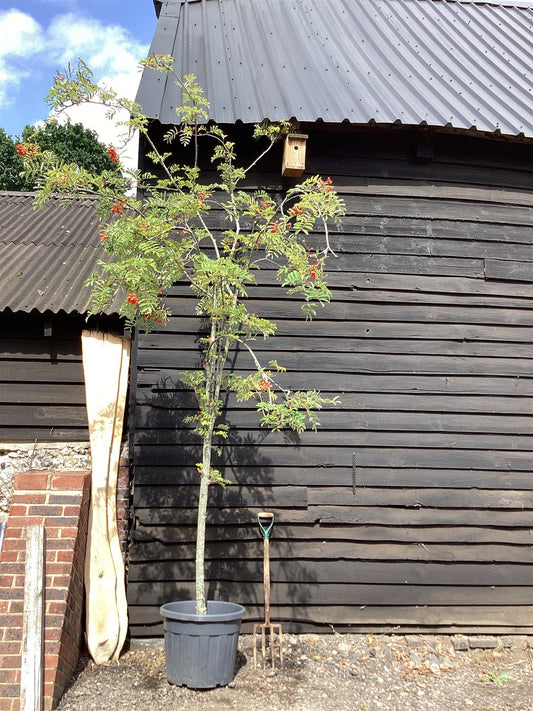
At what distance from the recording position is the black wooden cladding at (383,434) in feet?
16.1

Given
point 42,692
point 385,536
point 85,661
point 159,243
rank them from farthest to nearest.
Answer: point 385,536 < point 85,661 < point 159,243 < point 42,692

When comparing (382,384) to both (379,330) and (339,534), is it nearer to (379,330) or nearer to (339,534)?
(379,330)

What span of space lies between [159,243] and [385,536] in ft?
9.69

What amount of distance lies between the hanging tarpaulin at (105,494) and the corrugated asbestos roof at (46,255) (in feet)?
1.34

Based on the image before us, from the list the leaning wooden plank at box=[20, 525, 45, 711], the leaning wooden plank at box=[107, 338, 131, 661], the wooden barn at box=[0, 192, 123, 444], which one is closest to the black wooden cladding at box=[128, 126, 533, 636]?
the leaning wooden plank at box=[107, 338, 131, 661]

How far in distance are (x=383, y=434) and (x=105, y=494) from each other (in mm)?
2302

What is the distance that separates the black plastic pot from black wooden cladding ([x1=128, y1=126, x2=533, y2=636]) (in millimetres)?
875

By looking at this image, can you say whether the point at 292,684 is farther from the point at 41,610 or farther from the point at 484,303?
the point at 484,303

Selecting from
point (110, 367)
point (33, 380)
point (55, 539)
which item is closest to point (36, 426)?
point (33, 380)

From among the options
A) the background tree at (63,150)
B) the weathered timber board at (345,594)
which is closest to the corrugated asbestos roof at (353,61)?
the weathered timber board at (345,594)

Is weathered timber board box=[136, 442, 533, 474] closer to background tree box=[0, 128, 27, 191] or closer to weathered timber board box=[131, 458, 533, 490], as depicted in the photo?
weathered timber board box=[131, 458, 533, 490]

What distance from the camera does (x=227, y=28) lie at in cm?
656

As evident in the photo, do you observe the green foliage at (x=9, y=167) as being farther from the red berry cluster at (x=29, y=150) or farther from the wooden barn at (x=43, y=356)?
the red berry cluster at (x=29, y=150)

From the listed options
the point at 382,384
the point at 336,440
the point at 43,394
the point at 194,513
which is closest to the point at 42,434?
the point at 43,394
